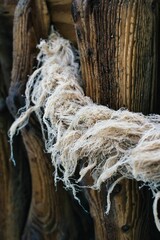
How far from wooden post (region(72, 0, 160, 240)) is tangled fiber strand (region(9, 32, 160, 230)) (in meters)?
0.03

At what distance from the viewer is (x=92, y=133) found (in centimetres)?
47

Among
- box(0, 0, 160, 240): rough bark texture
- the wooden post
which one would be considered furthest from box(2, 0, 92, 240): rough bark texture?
the wooden post

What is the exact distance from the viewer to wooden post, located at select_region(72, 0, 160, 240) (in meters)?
0.51

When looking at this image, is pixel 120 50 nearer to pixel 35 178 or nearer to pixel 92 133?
pixel 92 133

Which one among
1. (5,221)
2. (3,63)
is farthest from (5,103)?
(5,221)

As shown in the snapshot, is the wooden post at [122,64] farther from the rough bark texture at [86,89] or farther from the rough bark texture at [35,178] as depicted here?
the rough bark texture at [35,178]

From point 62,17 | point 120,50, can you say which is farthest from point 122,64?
point 62,17

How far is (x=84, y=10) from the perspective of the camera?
20.9 inches

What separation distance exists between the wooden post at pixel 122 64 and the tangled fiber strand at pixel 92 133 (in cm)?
3

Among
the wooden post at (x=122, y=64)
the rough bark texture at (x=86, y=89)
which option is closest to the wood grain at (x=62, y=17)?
the rough bark texture at (x=86, y=89)

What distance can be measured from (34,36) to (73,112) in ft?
0.64

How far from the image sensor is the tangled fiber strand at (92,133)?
17.1 inches

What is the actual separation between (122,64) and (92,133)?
11cm

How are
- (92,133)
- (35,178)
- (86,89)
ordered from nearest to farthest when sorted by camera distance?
(92,133)
(86,89)
(35,178)
